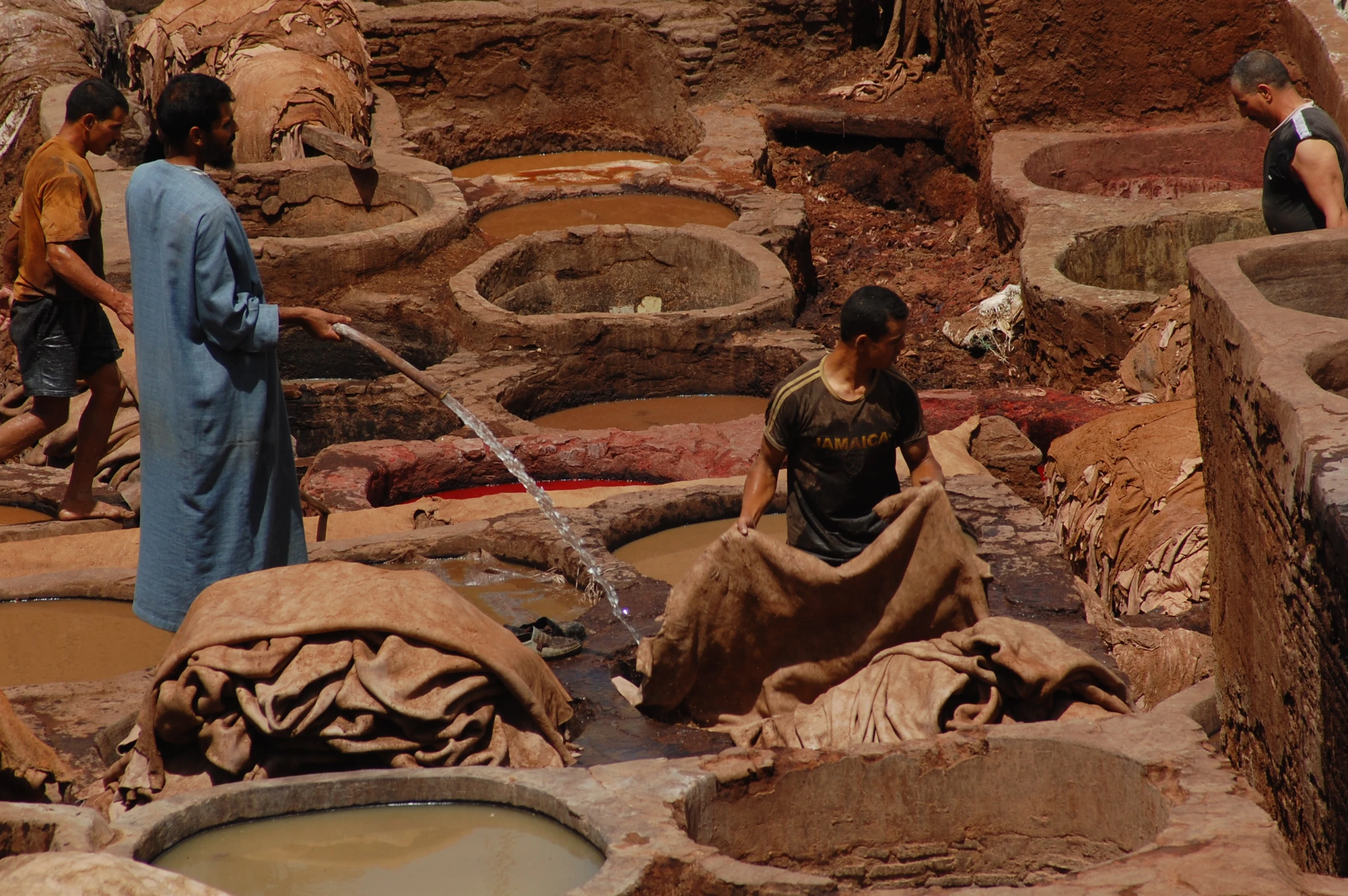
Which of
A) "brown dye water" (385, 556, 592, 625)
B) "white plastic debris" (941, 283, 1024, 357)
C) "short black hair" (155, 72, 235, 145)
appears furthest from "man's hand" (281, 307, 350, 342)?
"white plastic debris" (941, 283, 1024, 357)

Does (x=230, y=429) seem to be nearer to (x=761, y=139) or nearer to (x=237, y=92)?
(x=237, y=92)

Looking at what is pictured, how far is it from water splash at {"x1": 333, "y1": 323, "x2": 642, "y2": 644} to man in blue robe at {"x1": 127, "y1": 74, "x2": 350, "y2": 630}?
240 millimetres

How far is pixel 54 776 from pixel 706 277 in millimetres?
7394

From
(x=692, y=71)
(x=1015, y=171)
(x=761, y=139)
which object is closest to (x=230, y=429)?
(x=1015, y=171)

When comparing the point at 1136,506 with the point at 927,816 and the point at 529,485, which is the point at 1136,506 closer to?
the point at 529,485

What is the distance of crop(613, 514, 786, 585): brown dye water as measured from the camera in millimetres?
5805

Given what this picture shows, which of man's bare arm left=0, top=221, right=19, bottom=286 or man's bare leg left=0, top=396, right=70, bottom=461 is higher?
man's bare arm left=0, top=221, right=19, bottom=286

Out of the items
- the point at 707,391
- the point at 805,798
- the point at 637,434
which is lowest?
the point at 707,391

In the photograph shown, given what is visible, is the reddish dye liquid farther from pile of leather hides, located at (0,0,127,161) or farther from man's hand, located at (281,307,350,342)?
pile of leather hides, located at (0,0,127,161)

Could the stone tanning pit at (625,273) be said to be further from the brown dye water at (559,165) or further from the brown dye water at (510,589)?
the brown dye water at (510,589)

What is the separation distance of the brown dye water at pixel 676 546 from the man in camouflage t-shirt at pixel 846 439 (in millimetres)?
1205

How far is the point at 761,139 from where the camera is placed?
1344cm

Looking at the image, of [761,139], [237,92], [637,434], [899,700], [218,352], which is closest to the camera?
[899,700]

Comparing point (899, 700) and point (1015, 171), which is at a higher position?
point (899, 700)
